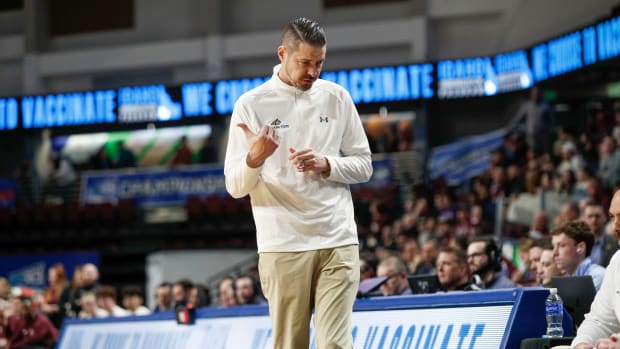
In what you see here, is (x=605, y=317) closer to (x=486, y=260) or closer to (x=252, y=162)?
(x=252, y=162)

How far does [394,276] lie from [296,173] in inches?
154

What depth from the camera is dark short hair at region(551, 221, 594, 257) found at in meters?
6.26

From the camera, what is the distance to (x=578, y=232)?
6277 millimetres

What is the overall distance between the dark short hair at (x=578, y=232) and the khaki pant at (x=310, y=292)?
2491 millimetres

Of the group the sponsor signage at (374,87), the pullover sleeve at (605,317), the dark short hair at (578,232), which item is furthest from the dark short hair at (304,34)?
the sponsor signage at (374,87)

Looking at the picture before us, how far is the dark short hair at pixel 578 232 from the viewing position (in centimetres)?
626

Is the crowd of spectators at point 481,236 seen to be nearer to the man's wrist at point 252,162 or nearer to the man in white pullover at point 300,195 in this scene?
the man in white pullover at point 300,195

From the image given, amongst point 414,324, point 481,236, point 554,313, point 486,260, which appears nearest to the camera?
point 554,313

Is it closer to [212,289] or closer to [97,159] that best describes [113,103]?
[97,159]

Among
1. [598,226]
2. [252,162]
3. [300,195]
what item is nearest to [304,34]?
[252,162]

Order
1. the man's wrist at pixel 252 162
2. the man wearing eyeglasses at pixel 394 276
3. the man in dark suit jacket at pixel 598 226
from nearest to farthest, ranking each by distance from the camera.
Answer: the man's wrist at pixel 252 162, the man wearing eyeglasses at pixel 394 276, the man in dark suit jacket at pixel 598 226

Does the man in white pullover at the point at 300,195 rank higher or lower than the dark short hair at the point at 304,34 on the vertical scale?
lower

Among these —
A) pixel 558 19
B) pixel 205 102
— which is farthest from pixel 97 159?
pixel 558 19

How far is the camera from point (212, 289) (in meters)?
18.8
